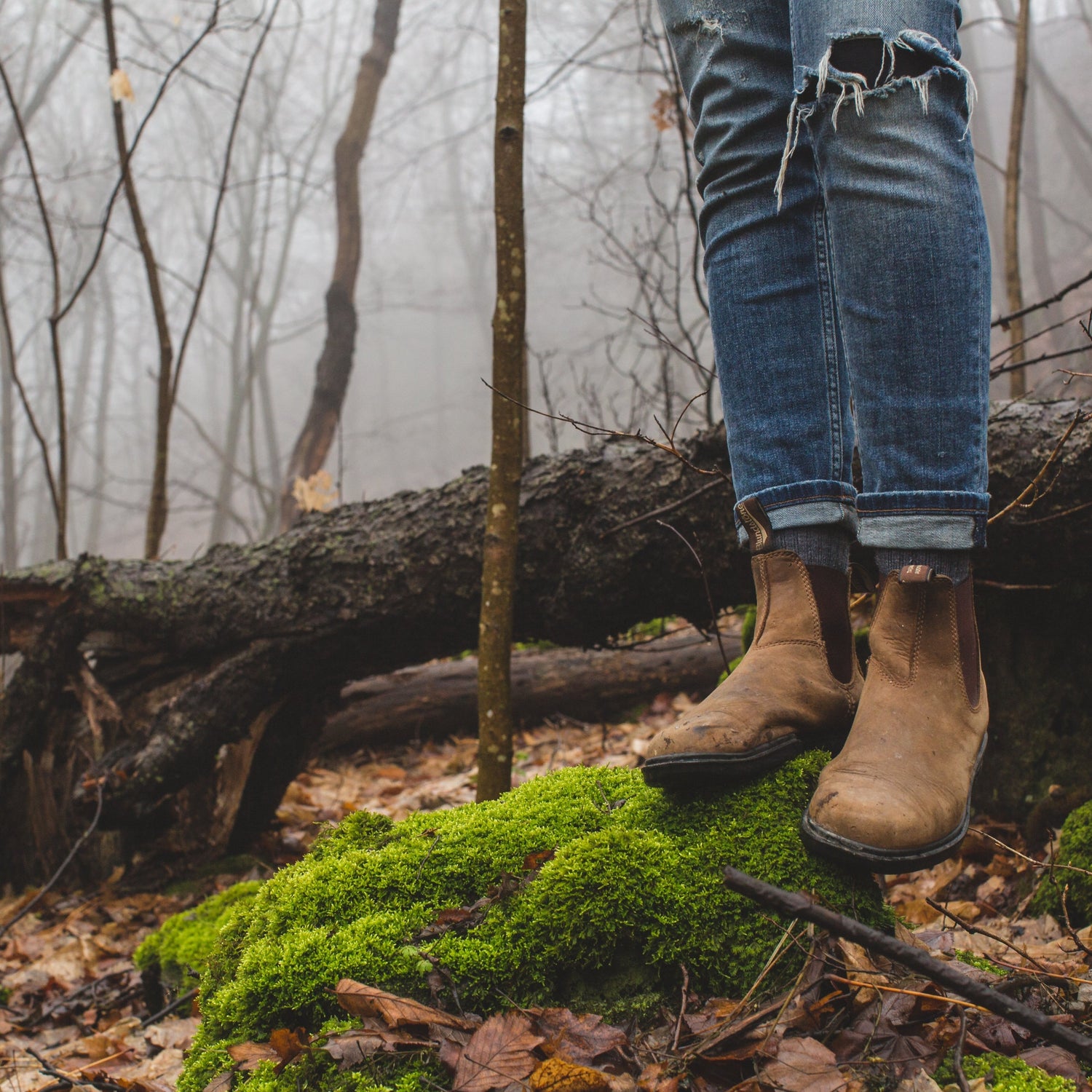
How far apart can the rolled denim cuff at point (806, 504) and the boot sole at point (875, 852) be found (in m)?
0.55

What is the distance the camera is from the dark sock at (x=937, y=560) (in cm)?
132

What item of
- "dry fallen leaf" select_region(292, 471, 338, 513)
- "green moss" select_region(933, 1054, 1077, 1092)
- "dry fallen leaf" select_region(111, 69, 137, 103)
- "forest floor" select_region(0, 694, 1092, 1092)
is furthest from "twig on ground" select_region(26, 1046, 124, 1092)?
"dry fallen leaf" select_region(292, 471, 338, 513)

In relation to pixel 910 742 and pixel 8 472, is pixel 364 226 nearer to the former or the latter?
pixel 8 472

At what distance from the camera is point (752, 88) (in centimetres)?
153

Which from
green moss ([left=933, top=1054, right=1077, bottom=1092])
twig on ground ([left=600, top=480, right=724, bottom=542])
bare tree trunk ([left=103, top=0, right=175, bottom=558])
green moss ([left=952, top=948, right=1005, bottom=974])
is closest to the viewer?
green moss ([left=933, top=1054, right=1077, bottom=1092])

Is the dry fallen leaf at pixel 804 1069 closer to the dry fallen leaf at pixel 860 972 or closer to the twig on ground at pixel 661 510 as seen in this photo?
the dry fallen leaf at pixel 860 972

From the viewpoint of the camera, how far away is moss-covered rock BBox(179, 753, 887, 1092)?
1.13 meters

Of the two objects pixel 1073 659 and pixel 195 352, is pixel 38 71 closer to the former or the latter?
pixel 1073 659

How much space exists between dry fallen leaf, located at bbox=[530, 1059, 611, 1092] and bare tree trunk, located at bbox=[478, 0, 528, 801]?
1.29 metres

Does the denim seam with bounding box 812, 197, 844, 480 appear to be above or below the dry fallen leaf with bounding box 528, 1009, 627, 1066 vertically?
above

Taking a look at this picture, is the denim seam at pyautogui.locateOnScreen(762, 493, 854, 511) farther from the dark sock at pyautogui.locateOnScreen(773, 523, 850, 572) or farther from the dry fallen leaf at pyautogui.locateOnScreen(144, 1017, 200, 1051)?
the dry fallen leaf at pyautogui.locateOnScreen(144, 1017, 200, 1051)

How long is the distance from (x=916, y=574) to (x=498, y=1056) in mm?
945

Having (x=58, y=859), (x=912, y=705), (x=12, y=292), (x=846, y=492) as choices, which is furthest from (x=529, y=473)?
(x=12, y=292)

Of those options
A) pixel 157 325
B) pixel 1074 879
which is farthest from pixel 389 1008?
pixel 157 325
